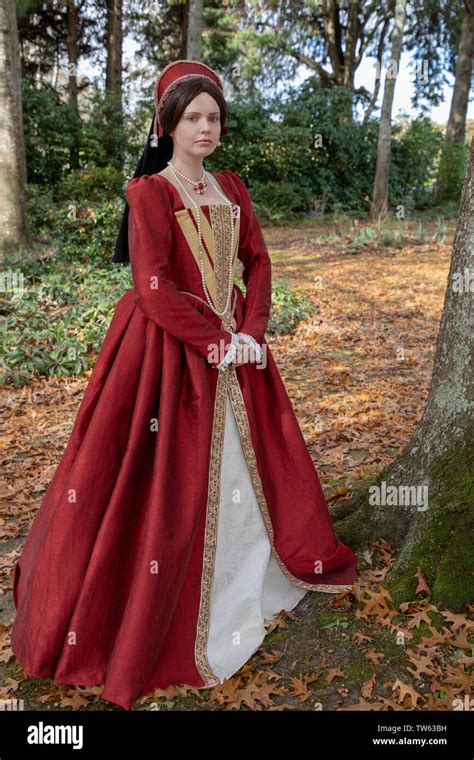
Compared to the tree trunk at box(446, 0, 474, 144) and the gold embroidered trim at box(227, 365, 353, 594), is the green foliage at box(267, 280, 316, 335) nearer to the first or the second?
the gold embroidered trim at box(227, 365, 353, 594)

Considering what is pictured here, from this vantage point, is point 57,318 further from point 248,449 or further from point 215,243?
point 248,449

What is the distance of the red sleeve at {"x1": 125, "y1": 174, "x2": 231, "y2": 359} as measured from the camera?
226 cm

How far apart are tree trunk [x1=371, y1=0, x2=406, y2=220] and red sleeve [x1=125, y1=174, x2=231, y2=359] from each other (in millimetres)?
9979

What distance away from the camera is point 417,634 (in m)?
2.30

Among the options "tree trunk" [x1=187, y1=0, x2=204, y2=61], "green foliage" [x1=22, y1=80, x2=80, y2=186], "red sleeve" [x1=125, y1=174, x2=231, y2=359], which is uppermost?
"tree trunk" [x1=187, y1=0, x2=204, y2=61]

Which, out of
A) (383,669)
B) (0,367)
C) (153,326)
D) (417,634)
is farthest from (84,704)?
(0,367)

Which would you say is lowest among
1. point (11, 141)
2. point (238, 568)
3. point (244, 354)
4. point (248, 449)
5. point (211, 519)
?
point (238, 568)

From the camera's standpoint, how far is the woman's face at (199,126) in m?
2.30

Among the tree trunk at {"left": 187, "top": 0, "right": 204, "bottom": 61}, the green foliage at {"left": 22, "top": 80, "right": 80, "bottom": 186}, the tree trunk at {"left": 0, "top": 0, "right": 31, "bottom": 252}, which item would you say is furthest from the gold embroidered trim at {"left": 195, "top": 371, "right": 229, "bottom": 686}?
the green foliage at {"left": 22, "top": 80, "right": 80, "bottom": 186}

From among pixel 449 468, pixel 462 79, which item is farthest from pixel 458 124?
pixel 449 468

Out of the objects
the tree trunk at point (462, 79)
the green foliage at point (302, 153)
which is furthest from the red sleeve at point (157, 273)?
the tree trunk at point (462, 79)

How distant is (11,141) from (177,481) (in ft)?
20.5

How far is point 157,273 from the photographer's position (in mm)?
2264

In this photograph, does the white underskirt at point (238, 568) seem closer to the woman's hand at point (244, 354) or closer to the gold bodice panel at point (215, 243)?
the woman's hand at point (244, 354)
